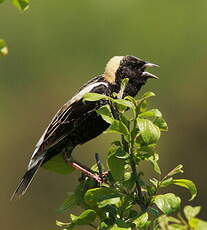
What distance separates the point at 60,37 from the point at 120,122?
6.28 meters

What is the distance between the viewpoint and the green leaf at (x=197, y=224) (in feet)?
4.06

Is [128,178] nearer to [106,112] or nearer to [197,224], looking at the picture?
[106,112]

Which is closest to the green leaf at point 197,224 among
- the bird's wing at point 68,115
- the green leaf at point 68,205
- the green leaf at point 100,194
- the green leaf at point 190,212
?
the green leaf at point 190,212

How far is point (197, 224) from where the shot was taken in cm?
126

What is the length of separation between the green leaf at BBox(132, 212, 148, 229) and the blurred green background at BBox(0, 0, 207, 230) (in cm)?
538

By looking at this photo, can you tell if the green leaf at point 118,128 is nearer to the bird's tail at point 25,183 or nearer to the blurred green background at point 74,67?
the bird's tail at point 25,183

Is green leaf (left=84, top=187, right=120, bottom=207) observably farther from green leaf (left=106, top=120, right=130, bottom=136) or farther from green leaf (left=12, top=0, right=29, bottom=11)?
green leaf (left=12, top=0, right=29, bottom=11)

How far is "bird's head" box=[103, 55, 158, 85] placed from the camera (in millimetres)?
2886

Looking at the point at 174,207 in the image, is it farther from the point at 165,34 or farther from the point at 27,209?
the point at 165,34

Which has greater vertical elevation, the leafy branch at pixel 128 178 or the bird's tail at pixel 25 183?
the leafy branch at pixel 128 178

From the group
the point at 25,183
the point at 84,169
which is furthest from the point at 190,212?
the point at 25,183

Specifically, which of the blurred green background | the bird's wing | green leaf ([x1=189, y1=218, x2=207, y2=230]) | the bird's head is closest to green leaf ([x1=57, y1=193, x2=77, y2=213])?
green leaf ([x1=189, y1=218, x2=207, y2=230])

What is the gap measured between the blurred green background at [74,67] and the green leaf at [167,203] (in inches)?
212

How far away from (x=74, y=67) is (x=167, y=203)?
254 inches
